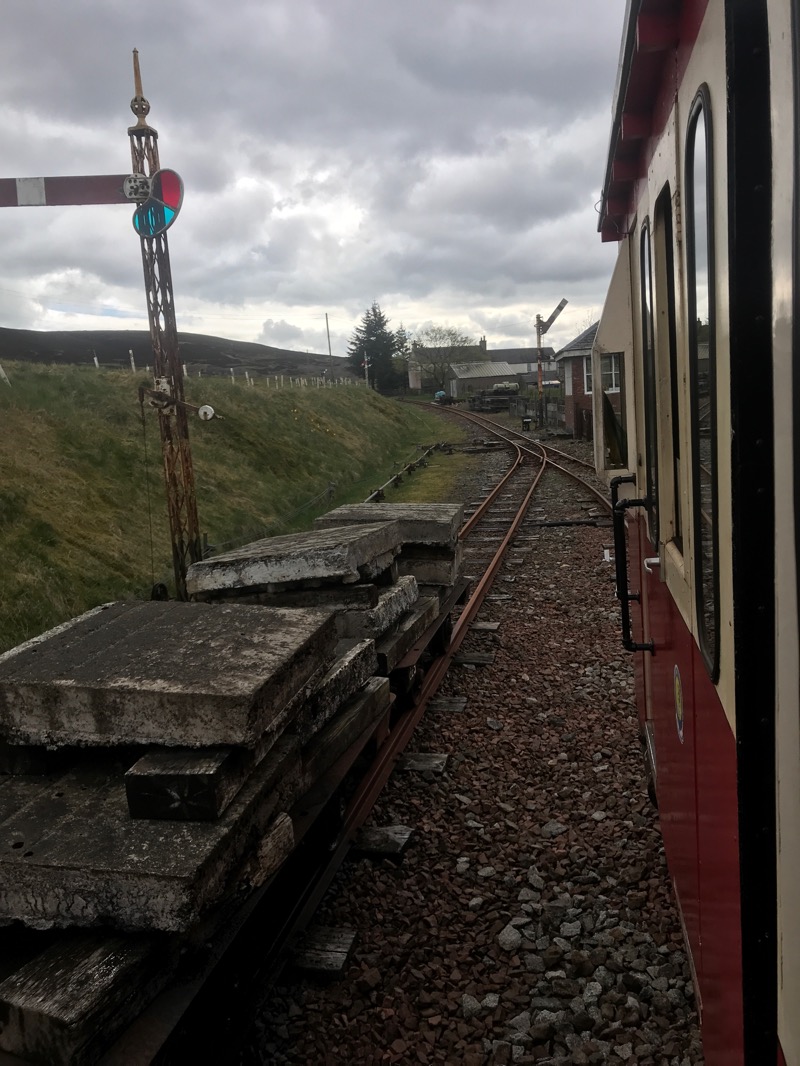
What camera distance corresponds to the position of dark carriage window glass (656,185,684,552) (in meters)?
2.55

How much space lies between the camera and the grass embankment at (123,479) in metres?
10.1

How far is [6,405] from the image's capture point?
1517 centimetres

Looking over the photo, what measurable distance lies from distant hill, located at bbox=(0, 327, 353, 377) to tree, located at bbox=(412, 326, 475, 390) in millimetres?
14933

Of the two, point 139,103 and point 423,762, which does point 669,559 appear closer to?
point 423,762

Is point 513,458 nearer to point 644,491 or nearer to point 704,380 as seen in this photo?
point 644,491

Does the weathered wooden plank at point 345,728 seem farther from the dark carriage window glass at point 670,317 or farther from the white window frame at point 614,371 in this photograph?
the white window frame at point 614,371

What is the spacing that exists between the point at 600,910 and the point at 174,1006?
2.09 metres

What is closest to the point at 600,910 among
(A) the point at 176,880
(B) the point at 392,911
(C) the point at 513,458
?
(B) the point at 392,911

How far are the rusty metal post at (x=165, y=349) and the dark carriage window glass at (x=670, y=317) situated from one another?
7417 millimetres

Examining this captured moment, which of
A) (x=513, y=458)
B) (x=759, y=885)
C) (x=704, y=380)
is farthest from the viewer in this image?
(x=513, y=458)

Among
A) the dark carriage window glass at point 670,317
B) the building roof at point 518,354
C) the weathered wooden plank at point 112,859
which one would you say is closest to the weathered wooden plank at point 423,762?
the weathered wooden plank at point 112,859

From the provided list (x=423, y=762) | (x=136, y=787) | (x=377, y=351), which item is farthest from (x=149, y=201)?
(x=377, y=351)

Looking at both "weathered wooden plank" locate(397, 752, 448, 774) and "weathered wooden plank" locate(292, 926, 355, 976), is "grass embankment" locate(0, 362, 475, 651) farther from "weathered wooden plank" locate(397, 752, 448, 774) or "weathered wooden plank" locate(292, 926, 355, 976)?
"weathered wooden plank" locate(292, 926, 355, 976)

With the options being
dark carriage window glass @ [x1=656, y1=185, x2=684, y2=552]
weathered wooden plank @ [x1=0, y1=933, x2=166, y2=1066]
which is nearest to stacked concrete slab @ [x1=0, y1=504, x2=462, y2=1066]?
weathered wooden plank @ [x1=0, y1=933, x2=166, y2=1066]
